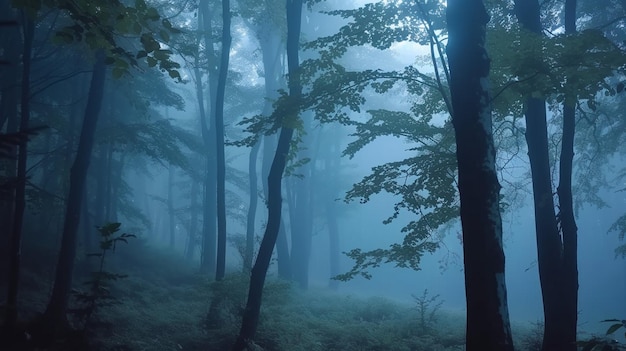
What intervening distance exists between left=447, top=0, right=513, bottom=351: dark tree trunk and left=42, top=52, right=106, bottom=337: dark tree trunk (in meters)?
8.25

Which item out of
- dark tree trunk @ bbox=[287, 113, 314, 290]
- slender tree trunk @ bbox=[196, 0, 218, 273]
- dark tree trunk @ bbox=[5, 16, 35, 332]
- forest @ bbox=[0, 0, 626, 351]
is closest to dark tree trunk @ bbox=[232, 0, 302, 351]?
forest @ bbox=[0, 0, 626, 351]

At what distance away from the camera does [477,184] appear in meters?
4.51

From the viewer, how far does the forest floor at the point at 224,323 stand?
9734mm

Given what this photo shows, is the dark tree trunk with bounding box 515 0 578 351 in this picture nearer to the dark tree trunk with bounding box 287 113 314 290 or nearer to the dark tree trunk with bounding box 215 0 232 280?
the dark tree trunk with bounding box 215 0 232 280

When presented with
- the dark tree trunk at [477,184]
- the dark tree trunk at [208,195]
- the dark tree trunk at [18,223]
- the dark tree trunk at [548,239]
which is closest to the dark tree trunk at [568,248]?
the dark tree trunk at [548,239]

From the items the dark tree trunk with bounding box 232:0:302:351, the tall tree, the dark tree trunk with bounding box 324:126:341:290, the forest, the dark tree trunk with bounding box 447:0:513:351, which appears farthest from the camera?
the dark tree trunk with bounding box 324:126:341:290

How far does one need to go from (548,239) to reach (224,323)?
25.9 feet

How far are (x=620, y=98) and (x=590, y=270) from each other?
150 ft

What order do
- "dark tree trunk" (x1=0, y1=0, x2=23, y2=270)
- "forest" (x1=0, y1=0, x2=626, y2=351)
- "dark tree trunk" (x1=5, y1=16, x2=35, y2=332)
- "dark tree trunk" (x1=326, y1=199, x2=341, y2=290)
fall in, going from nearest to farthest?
"forest" (x1=0, y1=0, x2=626, y2=351)
"dark tree trunk" (x1=5, y1=16, x2=35, y2=332)
"dark tree trunk" (x1=0, y1=0, x2=23, y2=270)
"dark tree trunk" (x1=326, y1=199, x2=341, y2=290)

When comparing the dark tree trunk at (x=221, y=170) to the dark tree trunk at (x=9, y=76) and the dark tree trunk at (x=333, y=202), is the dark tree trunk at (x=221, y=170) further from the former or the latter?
the dark tree trunk at (x=333, y=202)

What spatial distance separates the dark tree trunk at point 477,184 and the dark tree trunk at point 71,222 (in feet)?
27.1

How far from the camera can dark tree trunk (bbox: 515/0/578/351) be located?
775 cm

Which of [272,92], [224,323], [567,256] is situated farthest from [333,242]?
[567,256]

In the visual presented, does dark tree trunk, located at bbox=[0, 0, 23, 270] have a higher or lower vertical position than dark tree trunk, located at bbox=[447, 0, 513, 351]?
higher
